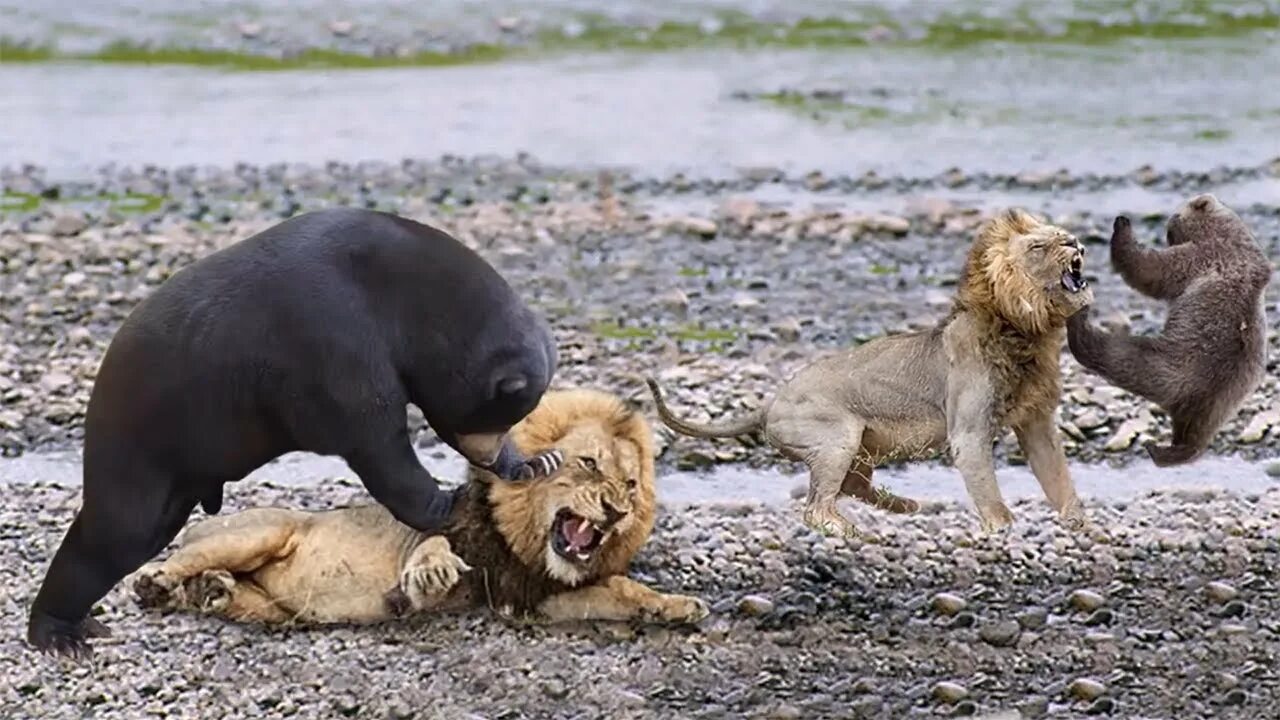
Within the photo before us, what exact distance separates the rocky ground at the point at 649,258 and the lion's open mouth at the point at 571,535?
90.0 inches

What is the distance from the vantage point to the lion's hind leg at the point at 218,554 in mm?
8688

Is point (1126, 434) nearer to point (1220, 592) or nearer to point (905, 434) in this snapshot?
point (1220, 592)

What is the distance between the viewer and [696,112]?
61.2 ft

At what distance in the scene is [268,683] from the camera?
8258 mm

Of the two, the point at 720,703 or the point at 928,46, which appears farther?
the point at 928,46

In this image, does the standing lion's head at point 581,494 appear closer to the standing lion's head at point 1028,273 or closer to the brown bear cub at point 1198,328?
the standing lion's head at point 1028,273

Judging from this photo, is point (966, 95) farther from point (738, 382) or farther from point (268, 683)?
point (268, 683)

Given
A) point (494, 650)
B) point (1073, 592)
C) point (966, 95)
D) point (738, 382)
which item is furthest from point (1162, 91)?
point (494, 650)

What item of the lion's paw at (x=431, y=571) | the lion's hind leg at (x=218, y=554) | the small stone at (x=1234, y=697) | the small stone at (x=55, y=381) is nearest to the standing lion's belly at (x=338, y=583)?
the lion's hind leg at (x=218, y=554)

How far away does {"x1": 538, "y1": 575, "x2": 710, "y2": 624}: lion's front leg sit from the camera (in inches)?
340

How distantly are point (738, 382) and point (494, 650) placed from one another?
3507 millimetres

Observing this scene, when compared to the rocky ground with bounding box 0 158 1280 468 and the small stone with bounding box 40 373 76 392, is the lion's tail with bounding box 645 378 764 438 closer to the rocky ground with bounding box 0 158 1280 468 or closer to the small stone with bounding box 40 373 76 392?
the rocky ground with bounding box 0 158 1280 468

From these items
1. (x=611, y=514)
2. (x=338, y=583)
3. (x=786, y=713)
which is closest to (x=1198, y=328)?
(x=786, y=713)

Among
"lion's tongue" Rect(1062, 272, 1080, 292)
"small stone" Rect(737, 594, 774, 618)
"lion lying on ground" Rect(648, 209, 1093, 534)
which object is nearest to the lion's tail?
"lion lying on ground" Rect(648, 209, 1093, 534)
